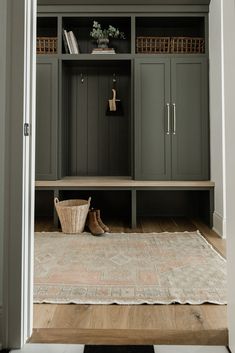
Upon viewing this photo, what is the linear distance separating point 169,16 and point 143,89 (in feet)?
2.82

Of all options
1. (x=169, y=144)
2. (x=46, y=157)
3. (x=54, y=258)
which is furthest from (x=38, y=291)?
(x=169, y=144)

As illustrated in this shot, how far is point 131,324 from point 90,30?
3.49m

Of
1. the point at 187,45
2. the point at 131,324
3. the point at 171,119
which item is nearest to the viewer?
the point at 131,324

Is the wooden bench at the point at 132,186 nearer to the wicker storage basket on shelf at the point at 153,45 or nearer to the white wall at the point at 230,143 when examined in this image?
the wicker storage basket on shelf at the point at 153,45

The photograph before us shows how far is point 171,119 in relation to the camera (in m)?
3.41

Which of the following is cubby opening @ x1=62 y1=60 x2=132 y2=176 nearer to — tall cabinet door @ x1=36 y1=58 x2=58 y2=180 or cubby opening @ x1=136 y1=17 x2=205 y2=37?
tall cabinet door @ x1=36 y1=58 x2=58 y2=180

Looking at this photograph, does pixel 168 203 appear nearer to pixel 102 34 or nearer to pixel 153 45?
pixel 153 45

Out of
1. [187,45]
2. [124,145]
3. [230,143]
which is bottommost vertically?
[230,143]

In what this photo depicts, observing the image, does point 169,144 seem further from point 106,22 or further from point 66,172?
point 106,22

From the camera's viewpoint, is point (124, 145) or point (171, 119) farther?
point (124, 145)

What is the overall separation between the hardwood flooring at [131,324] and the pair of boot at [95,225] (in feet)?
4.65

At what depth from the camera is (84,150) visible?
12.7 feet

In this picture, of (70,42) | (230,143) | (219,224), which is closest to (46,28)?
(70,42)

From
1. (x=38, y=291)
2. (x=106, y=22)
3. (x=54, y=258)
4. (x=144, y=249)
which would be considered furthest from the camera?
(x=106, y=22)
